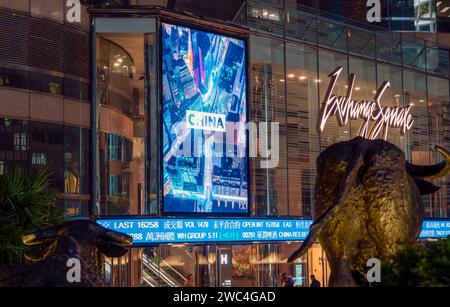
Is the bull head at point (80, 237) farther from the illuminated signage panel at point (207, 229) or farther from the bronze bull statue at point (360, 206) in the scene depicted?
the illuminated signage panel at point (207, 229)

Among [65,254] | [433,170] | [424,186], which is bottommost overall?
[65,254]

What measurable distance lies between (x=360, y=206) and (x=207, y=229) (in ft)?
58.8

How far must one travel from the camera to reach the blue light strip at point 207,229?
26.4 meters

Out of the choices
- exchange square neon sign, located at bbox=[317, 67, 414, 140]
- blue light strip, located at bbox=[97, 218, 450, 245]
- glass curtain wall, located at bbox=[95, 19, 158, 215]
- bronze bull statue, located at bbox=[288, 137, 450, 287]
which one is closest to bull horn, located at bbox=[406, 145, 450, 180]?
bronze bull statue, located at bbox=[288, 137, 450, 287]

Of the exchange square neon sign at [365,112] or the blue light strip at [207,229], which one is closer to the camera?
the blue light strip at [207,229]

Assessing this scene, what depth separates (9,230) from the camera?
1634 cm

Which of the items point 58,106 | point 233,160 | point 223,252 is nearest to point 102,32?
point 58,106

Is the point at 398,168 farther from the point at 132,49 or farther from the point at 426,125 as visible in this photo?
the point at 426,125

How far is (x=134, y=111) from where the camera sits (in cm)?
→ 2831

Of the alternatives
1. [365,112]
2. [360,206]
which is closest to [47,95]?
[365,112]

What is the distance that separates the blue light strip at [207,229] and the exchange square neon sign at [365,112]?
4487mm

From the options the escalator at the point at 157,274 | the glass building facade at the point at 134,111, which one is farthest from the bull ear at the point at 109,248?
the escalator at the point at 157,274

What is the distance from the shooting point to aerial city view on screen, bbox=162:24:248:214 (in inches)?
1100

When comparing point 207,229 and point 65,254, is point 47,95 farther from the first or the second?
point 65,254
